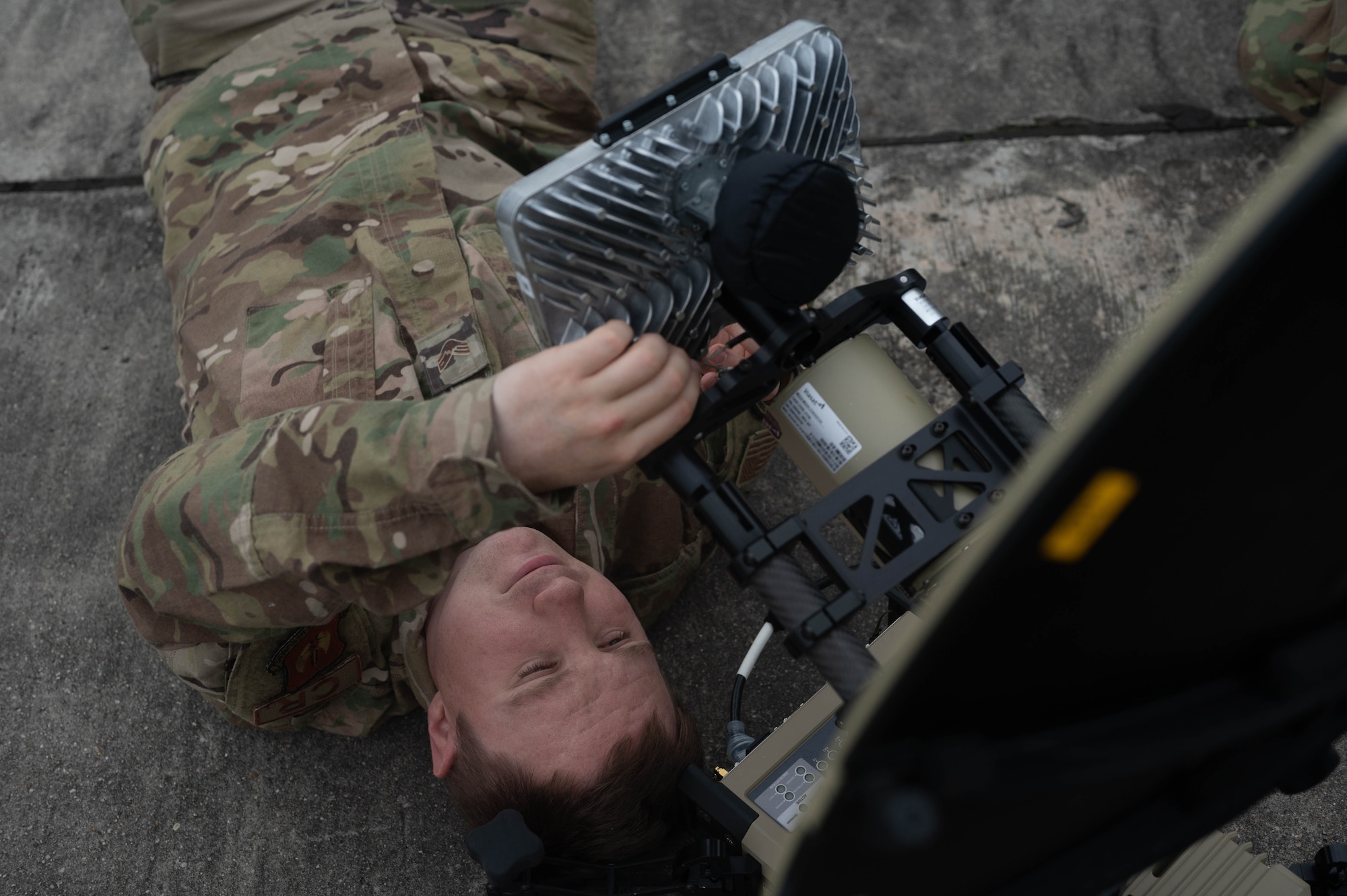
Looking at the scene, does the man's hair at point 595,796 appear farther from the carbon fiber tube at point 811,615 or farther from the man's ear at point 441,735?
the carbon fiber tube at point 811,615

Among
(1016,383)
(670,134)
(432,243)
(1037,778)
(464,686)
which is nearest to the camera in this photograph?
(1037,778)

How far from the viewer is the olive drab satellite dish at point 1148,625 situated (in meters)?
0.57

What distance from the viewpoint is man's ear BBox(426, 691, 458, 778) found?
5.69ft

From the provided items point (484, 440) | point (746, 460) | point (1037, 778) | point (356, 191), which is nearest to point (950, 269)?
point (746, 460)

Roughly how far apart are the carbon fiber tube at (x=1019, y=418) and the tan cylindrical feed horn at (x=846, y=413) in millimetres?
89

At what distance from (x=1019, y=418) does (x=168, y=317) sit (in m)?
2.19

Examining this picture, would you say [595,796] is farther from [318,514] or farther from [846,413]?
[846,413]

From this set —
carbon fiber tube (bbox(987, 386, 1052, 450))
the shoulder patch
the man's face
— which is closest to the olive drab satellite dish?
carbon fiber tube (bbox(987, 386, 1052, 450))

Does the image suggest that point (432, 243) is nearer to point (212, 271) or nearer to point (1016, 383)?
point (212, 271)

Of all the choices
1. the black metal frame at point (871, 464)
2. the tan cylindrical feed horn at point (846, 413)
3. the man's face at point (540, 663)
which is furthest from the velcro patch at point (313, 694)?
the tan cylindrical feed horn at point (846, 413)

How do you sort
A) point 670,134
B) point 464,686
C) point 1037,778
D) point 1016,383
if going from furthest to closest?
point 464,686 → point 1016,383 → point 670,134 → point 1037,778

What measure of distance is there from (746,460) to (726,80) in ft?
3.36

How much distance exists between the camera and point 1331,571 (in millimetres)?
808

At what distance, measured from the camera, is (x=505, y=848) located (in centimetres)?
142
